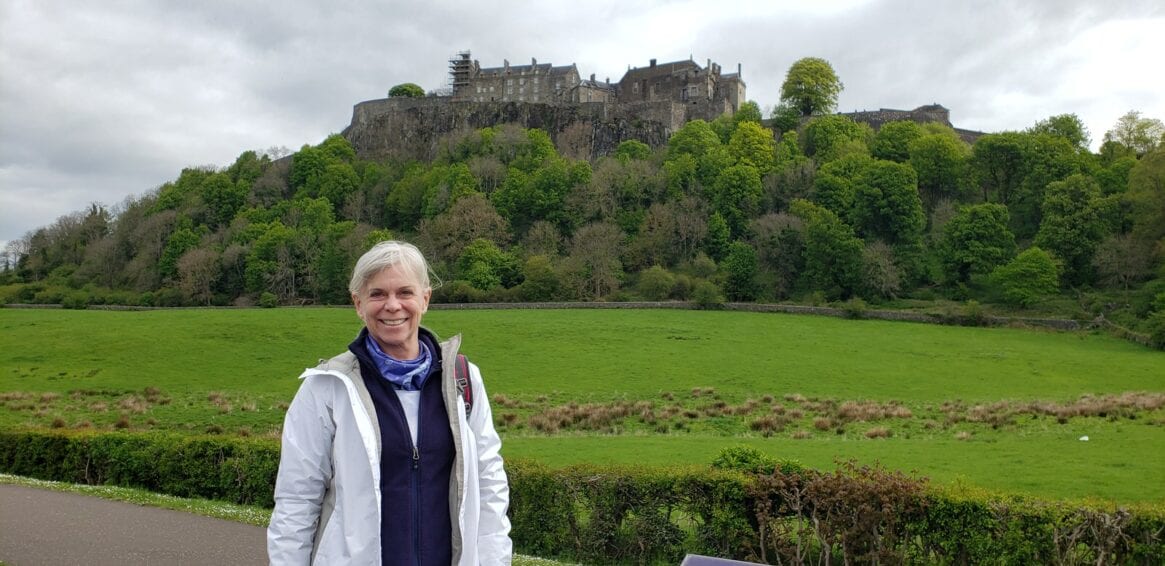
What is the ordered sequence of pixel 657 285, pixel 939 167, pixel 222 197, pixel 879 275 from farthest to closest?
1. pixel 222 197
2. pixel 939 167
3. pixel 657 285
4. pixel 879 275

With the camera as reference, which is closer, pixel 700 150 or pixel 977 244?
pixel 977 244

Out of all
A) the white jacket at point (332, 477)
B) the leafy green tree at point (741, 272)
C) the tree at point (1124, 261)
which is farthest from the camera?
the leafy green tree at point (741, 272)

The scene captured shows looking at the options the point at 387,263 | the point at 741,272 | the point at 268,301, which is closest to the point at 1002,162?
the point at 741,272

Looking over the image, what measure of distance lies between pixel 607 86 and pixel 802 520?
4119 inches

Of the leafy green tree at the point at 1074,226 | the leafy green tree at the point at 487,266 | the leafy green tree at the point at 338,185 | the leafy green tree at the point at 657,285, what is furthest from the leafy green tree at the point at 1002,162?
the leafy green tree at the point at 338,185

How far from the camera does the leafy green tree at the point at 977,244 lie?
61500 mm

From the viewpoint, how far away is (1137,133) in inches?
3036

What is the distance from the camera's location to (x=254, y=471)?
14961 mm

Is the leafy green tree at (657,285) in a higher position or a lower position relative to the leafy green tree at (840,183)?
lower

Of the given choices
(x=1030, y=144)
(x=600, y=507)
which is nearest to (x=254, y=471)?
(x=600, y=507)

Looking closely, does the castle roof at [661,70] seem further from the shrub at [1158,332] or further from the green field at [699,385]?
the shrub at [1158,332]

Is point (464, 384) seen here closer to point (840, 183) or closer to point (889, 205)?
point (889, 205)

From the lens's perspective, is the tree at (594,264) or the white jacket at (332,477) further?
the tree at (594,264)

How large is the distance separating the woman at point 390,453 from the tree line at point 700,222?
170 feet
